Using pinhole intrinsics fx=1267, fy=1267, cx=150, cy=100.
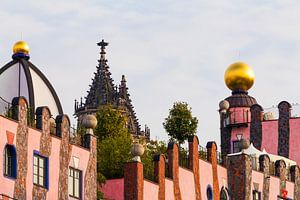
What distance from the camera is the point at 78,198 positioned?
134ft

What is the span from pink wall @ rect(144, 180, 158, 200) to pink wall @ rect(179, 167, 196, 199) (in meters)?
2.00

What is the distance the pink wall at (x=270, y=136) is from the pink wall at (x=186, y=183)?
1105 centimetres

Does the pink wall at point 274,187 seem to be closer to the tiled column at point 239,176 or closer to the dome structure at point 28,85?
the tiled column at point 239,176

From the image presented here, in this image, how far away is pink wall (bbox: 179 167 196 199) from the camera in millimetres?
46031

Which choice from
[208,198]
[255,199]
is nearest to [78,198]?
[208,198]

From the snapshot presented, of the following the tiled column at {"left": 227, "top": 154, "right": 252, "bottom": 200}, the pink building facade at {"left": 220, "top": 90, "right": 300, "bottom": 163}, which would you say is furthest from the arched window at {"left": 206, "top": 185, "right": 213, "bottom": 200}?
the pink building facade at {"left": 220, "top": 90, "right": 300, "bottom": 163}

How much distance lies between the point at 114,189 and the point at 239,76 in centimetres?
1749

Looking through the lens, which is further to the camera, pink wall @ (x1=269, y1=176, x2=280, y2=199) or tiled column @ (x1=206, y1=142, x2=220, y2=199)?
pink wall @ (x1=269, y1=176, x2=280, y2=199)

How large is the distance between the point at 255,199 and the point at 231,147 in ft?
24.3

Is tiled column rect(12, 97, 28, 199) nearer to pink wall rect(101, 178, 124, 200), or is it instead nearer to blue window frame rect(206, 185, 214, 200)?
pink wall rect(101, 178, 124, 200)

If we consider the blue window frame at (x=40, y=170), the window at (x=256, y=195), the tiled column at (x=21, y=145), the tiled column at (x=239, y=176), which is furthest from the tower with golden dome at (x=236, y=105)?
the tiled column at (x=21, y=145)

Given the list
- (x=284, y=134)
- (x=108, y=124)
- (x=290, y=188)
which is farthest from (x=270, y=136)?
(x=108, y=124)

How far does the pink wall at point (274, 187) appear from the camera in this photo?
170 feet

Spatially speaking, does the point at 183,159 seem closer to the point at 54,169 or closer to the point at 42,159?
the point at 54,169
